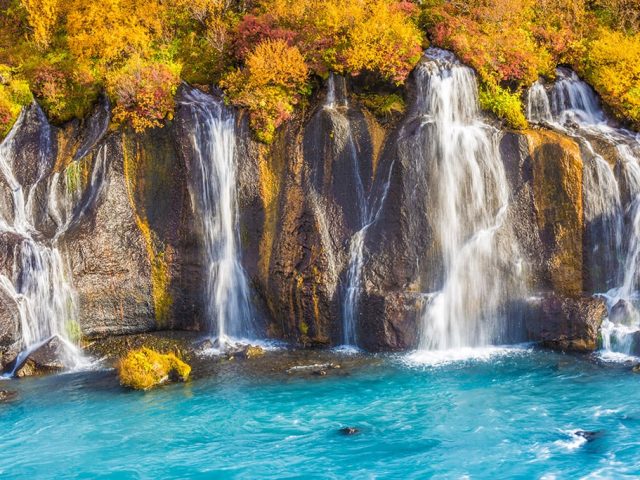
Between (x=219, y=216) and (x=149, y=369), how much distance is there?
6.41m

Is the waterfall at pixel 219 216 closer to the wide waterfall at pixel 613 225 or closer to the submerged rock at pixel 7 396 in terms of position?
the submerged rock at pixel 7 396

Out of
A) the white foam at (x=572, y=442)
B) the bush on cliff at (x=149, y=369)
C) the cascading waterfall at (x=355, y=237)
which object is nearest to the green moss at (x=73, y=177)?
the bush on cliff at (x=149, y=369)

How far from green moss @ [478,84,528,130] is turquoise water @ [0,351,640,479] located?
26.1ft

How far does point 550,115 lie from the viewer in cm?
2398

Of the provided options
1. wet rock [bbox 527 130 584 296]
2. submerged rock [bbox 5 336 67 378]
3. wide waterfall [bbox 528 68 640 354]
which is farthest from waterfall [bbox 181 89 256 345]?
wide waterfall [bbox 528 68 640 354]

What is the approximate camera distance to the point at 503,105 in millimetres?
23000

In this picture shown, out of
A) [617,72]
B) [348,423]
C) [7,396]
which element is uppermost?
[617,72]

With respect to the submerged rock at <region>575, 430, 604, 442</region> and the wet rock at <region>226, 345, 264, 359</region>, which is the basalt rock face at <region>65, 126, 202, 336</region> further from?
the submerged rock at <region>575, 430, 604, 442</region>

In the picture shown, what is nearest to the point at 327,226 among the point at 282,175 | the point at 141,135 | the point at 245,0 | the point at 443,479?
the point at 282,175

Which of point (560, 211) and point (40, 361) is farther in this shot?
point (560, 211)

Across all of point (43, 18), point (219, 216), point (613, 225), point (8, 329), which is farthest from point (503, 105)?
point (43, 18)

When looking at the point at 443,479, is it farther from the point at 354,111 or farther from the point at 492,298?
the point at 354,111

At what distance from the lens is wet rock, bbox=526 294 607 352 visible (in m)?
19.6

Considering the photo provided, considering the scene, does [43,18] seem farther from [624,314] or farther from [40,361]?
[624,314]
